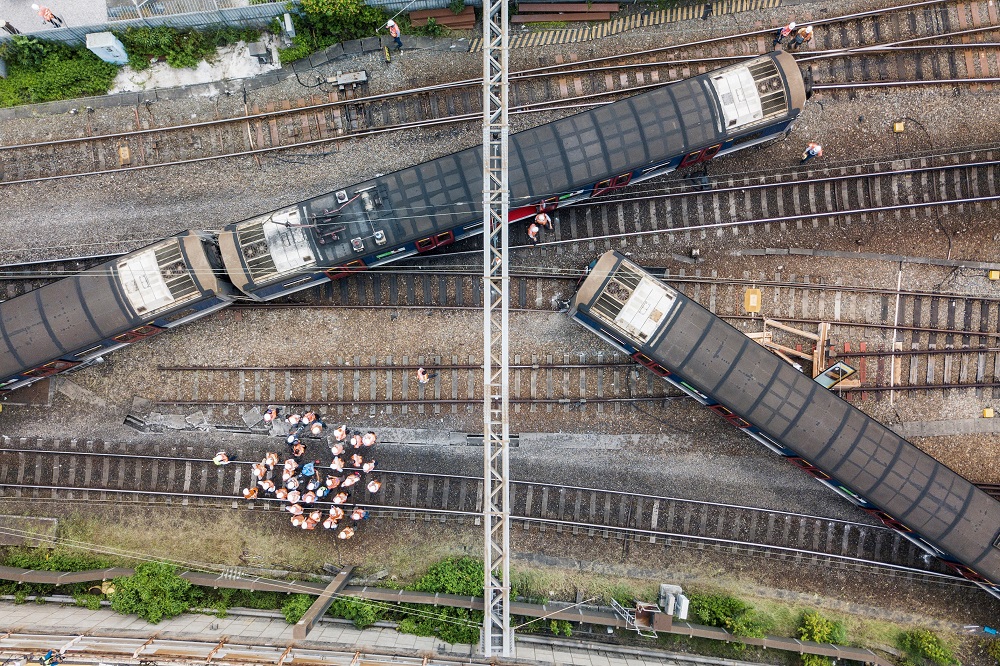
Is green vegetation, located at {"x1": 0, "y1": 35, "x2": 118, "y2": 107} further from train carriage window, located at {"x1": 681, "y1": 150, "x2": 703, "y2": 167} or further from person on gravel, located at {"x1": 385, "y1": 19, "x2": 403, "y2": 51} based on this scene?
train carriage window, located at {"x1": 681, "y1": 150, "x2": 703, "y2": 167}

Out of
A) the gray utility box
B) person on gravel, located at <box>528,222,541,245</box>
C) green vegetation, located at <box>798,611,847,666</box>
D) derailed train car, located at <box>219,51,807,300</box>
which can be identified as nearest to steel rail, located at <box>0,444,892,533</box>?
green vegetation, located at <box>798,611,847,666</box>

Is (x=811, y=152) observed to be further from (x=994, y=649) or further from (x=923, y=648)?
(x=994, y=649)

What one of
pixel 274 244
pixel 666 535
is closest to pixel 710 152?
pixel 666 535

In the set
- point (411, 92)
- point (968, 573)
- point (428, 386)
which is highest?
point (411, 92)

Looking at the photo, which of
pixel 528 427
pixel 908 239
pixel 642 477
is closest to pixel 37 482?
pixel 528 427

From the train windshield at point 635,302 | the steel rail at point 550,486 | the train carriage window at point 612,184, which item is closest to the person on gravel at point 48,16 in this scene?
the steel rail at point 550,486
